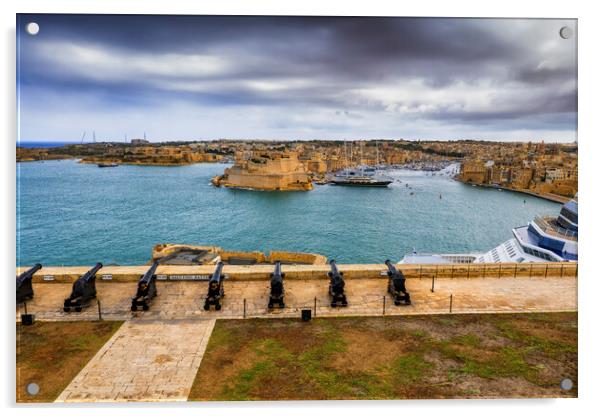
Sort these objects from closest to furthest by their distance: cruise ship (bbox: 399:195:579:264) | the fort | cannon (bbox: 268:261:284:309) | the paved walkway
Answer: the paved walkway → cannon (bbox: 268:261:284:309) → cruise ship (bbox: 399:195:579:264) → the fort

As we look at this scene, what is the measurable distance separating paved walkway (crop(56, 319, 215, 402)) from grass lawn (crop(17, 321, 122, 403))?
134mm

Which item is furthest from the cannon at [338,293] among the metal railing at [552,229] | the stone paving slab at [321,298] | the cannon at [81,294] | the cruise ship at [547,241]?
the metal railing at [552,229]

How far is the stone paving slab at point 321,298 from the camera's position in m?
6.13

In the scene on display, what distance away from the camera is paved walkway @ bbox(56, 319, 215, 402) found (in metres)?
4.36

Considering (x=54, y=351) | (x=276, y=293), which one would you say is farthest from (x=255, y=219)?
(x=54, y=351)

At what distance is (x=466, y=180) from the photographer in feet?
230

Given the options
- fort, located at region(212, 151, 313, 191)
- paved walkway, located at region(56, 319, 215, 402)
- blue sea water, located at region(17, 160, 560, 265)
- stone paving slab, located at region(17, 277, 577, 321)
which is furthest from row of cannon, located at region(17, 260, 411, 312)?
fort, located at region(212, 151, 313, 191)

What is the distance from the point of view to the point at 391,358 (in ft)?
16.2

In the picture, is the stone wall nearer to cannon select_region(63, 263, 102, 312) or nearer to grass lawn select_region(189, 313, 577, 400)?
cannon select_region(63, 263, 102, 312)

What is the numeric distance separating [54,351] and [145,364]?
1320mm

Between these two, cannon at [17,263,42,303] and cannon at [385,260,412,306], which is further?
cannon at [385,260,412,306]

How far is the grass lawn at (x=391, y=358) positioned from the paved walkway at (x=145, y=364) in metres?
0.20

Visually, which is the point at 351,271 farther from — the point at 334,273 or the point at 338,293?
the point at 338,293

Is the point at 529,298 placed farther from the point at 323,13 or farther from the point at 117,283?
the point at 117,283
